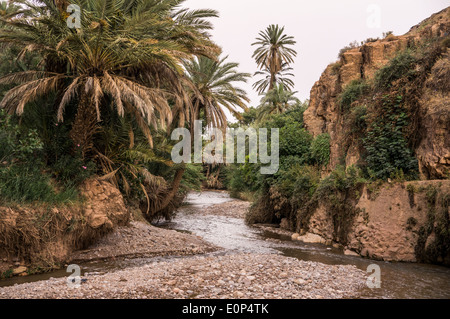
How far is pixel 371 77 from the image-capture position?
1512cm

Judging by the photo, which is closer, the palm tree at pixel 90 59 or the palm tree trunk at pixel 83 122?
the palm tree at pixel 90 59

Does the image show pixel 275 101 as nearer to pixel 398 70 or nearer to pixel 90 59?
pixel 398 70

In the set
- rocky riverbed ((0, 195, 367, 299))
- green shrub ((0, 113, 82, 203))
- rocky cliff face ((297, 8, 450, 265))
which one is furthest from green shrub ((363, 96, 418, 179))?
green shrub ((0, 113, 82, 203))

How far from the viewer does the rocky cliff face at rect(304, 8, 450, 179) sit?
9.55 meters

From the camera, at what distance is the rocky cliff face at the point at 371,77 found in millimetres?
9555

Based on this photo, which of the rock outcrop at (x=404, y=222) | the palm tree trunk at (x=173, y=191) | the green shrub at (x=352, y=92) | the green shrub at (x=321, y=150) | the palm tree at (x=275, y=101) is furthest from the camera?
the palm tree at (x=275, y=101)

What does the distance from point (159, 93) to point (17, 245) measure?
20.5 ft

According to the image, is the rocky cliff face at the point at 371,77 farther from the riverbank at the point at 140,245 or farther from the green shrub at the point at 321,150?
the riverbank at the point at 140,245

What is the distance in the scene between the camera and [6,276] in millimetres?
6926

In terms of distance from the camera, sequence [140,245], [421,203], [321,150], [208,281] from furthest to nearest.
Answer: [321,150], [140,245], [421,203], [208,281]

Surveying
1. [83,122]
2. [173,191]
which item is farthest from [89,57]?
[173,191]

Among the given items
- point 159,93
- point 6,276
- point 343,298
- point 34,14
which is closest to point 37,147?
point 6,276

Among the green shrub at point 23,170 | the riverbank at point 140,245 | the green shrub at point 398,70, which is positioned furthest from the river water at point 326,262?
the green shrub at point 398,70

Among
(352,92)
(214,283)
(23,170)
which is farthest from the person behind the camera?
(352,92)
